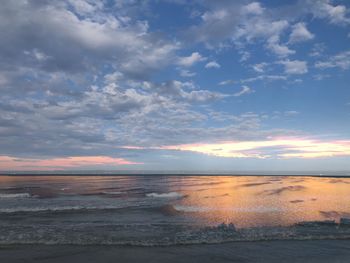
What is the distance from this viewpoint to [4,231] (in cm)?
2286

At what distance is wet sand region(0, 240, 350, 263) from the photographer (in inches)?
602

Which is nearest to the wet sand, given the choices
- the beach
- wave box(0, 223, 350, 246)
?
the beach

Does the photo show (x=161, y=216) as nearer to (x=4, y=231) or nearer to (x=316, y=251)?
(x=4, y=231)

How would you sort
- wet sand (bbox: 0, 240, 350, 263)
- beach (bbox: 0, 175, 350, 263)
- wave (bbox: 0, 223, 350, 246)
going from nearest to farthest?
wet sand (bbox: 0, 240, 350, 263), beach (bbox: 0, 175, 350, 263), wave (bbox: 0, 223, 350, 246)

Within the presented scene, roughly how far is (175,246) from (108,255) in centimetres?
388

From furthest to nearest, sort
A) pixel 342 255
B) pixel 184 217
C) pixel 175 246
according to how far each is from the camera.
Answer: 1. pixel 184 217
2. pixel 175 246
3. pixel 342 255

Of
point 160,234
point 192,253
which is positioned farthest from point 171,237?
point 192,253

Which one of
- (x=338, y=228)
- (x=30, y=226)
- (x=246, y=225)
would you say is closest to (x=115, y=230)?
(x=30, y=226)

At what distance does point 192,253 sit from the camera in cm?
1645

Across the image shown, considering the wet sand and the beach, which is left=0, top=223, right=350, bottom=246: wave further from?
the wet sand

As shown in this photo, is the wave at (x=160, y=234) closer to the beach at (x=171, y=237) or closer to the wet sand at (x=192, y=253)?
the beach at (x=171, y=237)

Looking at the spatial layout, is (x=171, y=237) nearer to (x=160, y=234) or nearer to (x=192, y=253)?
(x=160, y=234)

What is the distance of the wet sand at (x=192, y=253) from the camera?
50.2ft

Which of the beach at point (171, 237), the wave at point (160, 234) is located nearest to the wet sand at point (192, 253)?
the beach at point (171, 237)
